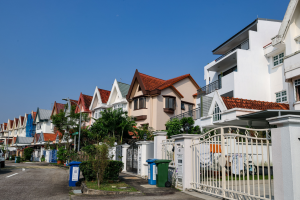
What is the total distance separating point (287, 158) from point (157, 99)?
2606cm

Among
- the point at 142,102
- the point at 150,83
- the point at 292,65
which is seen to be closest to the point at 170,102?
the point at 142,102

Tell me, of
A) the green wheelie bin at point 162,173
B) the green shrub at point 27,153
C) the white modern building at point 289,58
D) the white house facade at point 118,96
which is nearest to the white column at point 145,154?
the green wheelie bin at point 162,173

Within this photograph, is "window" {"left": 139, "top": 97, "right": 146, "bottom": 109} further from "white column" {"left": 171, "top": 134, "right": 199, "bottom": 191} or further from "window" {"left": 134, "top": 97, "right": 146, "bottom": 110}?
"white column" {"left": 171, "top": 134, "right": 199, "bottom": 191}

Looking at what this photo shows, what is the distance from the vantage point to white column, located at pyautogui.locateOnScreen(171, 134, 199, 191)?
10.5 meters

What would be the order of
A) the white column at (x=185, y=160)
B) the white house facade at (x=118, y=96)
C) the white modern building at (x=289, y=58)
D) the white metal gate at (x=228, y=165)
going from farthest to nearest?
the white house facade at (x=118, y=96) → the white modern building at (x=289, y=58) → the white column at (x=185, y=160) → the white metal gate at (x=228, y=165)

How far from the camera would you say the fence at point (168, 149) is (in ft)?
40.8

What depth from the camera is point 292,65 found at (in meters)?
17.8

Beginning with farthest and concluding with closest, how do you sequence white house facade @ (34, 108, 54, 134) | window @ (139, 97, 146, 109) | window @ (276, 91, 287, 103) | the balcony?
white house facade @ (34, 108, 54, 134) < window @ (139, 97, 146, 109) < window @ (276, 91, 287, 103) < the balcony

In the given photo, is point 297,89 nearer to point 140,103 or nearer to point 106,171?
point 106,171

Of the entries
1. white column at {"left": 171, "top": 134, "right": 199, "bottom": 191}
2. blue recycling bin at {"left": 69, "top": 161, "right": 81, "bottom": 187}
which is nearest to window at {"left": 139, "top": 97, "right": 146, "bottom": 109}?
blue recycling bin at {"left": 69, "top": 161, "right": 81, "bottom": 187}

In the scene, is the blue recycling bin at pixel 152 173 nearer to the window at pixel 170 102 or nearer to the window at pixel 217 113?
the window at pixel 217 113

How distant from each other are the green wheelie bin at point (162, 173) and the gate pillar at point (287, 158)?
5.95m

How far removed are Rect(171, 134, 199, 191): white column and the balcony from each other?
11022 millimetres

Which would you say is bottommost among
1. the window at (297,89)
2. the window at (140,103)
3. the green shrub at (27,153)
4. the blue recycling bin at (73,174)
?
the green shrub at (27,153)
